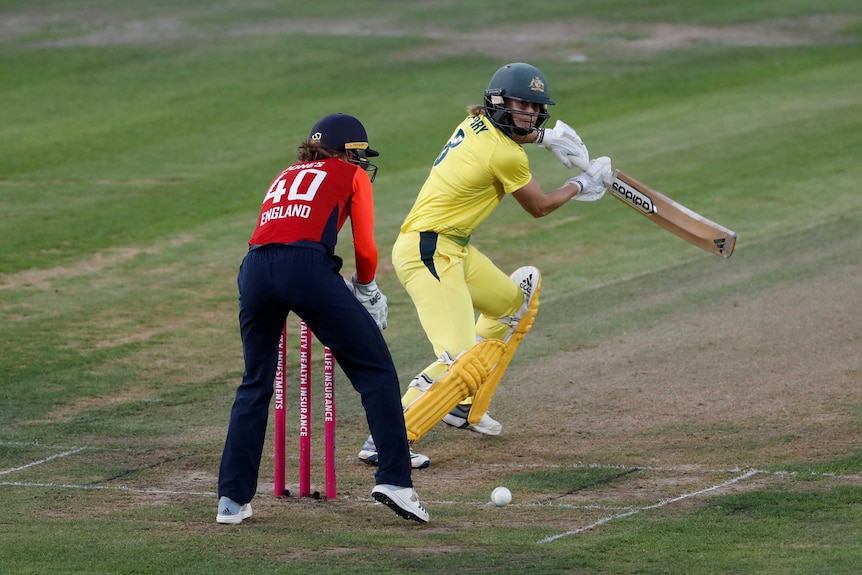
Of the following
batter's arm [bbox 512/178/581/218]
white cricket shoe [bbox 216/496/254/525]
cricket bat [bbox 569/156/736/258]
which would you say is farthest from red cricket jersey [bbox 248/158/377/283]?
cricket bat [bbox 569/156/736/258]

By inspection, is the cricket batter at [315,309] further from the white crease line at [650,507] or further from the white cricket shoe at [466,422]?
the white cricket shoe at [466,422]

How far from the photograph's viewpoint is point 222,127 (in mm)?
21031

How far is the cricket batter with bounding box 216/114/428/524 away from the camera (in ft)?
22.0

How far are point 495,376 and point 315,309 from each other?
6.97ft

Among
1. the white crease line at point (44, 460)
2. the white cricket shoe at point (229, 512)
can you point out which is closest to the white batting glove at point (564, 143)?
the white cricket shoe at point (229, 512)

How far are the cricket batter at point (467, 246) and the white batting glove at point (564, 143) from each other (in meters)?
0.08

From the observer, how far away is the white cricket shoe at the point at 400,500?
6785 millimetres

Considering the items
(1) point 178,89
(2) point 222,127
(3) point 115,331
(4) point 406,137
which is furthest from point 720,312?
(1) point 178,89

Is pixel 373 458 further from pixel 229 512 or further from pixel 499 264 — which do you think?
pixel 499 264

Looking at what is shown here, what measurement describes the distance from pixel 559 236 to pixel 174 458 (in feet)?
26.9

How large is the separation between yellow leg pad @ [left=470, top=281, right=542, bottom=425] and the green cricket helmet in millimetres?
1078

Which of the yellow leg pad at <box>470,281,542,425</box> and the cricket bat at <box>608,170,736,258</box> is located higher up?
the cricket bat at <box>608,170,736,258</box>

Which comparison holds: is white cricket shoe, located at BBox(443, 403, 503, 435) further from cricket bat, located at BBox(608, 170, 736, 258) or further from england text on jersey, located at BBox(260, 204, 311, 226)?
england text on jersey, located at BBox(260, 204, 311, 226)

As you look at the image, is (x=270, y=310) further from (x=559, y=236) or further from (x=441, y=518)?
(x=559, y=236)
